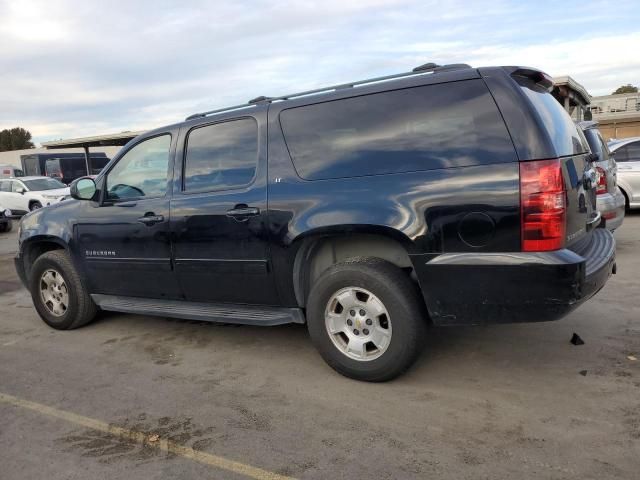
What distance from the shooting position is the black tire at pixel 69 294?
5.11m

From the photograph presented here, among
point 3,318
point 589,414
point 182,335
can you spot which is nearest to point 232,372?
point 182,335

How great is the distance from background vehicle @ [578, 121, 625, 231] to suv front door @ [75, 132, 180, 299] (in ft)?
15.5

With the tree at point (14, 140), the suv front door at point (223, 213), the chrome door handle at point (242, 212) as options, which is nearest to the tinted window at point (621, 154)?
the suv front door at point (223, 213)

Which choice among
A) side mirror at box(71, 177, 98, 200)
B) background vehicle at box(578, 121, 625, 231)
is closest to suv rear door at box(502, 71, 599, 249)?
background vehicle at box(578, 121, 625, 231)

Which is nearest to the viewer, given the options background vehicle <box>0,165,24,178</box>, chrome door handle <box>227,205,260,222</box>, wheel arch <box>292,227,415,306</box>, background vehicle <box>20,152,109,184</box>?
wheel arch <box>292,227,415,306</box>

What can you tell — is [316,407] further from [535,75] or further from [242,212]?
[535,75]

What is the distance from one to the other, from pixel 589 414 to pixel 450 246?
122 cm

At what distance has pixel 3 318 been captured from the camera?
6.04 m

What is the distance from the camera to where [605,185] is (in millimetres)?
6410

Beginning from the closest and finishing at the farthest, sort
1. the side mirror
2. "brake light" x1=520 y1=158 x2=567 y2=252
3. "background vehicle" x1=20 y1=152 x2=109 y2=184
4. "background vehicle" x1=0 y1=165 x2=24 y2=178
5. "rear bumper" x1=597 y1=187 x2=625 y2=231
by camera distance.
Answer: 1. "brake light" x1=520 y1=158 x2=567 y2=252
2. the side mirror
3. "rear bumper" x1=597 y1=187 x2=625 y2=231
4. "background vehicle" x1=20 y1=152 x2=109 y2=184
5. "background vehicle" x1=0 y1=165 x2=24 y2=178

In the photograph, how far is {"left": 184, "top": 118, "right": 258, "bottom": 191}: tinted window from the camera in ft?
13.1

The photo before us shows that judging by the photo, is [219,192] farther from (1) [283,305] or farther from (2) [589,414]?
(2) [589,414]

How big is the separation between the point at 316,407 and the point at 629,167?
920cm

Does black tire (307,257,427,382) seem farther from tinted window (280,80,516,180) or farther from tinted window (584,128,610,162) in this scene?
tinted window (584,128,610,162)
